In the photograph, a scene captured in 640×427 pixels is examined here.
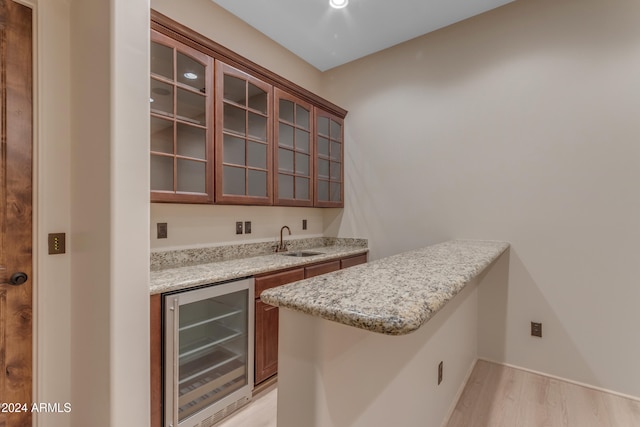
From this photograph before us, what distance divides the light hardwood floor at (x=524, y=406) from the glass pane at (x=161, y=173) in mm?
1501

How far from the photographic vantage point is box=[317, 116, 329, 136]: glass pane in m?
3.04

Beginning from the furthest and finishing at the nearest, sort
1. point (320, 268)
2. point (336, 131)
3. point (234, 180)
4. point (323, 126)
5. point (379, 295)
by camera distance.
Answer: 1. point (336, 131)
2. point (323, 126)
3. point (320, 268)
4. point (234, 180)
5. point (379, 295)

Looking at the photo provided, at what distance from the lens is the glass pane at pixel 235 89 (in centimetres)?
217

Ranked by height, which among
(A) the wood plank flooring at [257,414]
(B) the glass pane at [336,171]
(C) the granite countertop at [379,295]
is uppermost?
(B) the glass pane at [336,171]

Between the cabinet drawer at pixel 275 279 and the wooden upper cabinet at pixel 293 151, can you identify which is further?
the wooden upper cabinet at pixel 293 151

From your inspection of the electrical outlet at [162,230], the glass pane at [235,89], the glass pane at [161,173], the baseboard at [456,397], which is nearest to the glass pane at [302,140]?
the glass pane at [235,89]

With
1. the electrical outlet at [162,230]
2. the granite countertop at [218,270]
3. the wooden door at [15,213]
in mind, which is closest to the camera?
the wooden door at [15,213]

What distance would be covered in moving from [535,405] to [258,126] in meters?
2.83

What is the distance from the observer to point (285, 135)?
2.70 m

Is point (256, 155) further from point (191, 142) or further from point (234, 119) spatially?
point (191, 142)

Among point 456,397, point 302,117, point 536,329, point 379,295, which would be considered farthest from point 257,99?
point 536,329

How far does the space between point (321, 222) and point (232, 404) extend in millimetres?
2110

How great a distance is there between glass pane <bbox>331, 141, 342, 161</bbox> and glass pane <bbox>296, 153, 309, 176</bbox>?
424mm

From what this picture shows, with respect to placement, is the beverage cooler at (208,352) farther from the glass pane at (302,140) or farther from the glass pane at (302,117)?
the glass pane at (302,117)
